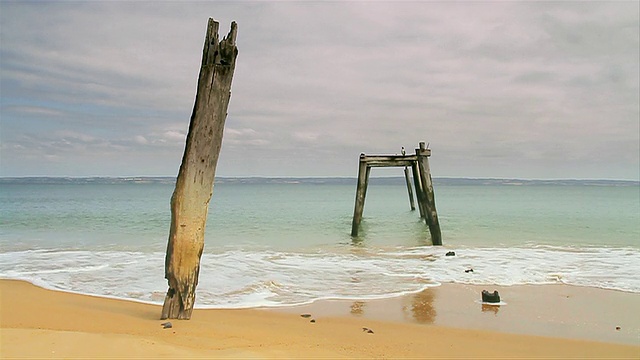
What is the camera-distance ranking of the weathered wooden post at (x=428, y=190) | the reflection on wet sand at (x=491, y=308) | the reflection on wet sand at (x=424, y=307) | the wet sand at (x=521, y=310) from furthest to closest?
the weathered wooden post at (x=428, y=190)
the reflection on wet sand at (x=491, y=308)
the reflection on wet sand at (x=424, y=307)
the wet sand at (x=521, y=310)

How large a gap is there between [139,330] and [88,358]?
59.5 inches

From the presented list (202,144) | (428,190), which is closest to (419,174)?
(428,190)

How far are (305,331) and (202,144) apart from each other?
8.49ft

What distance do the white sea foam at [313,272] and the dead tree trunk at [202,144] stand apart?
2.28 m

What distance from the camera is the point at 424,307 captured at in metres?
8.55

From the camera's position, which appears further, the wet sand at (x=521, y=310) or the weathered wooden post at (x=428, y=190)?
the weathered wooden post at (x=428, y=190)

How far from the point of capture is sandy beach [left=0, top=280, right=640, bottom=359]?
5262mm

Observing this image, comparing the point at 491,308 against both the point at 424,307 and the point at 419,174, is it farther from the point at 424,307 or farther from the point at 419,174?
the point at 419,174

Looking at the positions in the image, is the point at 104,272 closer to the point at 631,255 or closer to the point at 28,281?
the point at 28,281

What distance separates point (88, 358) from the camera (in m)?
4.71

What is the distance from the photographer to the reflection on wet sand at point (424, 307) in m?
7.85

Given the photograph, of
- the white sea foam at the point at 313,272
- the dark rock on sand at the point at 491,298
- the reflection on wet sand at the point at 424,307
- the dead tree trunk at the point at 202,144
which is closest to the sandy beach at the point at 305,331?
the reflection on wet sand at the point at 424,307

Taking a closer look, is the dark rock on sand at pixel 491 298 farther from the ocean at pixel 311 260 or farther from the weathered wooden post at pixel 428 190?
the weathered wooden post at pixel 428 190

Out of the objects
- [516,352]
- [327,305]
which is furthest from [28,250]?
[516,352]
